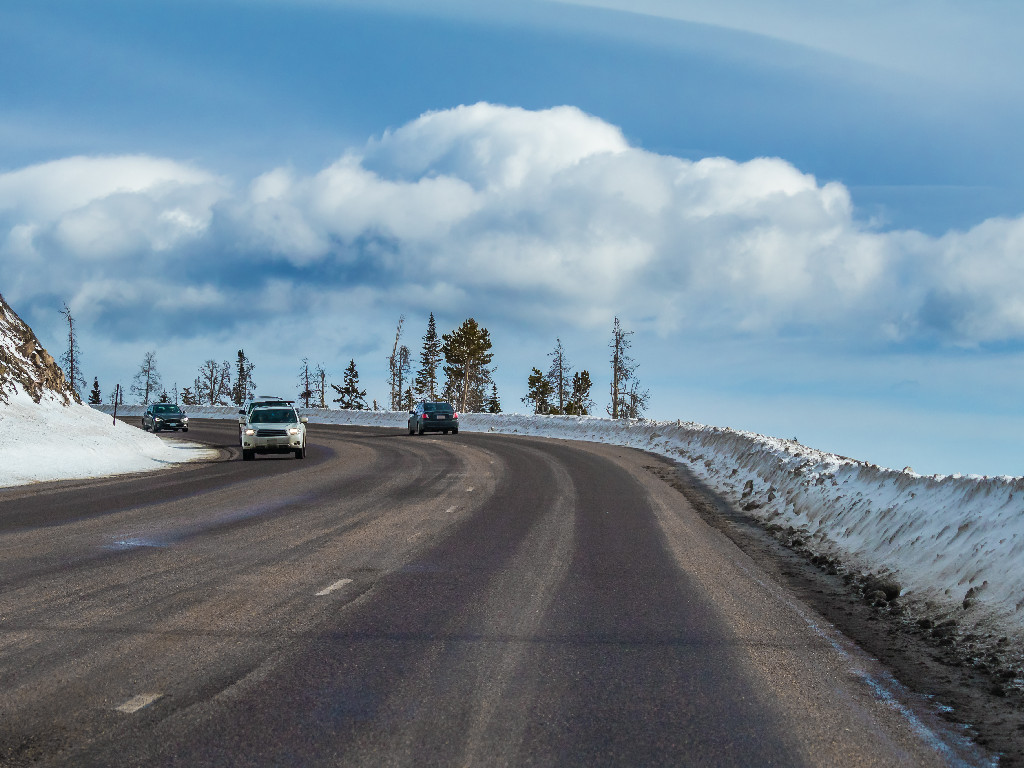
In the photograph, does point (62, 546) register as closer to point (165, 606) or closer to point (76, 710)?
point (165, 606)

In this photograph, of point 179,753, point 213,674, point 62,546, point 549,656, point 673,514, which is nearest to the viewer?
point 179,753

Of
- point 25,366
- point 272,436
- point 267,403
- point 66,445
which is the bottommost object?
point 66,445

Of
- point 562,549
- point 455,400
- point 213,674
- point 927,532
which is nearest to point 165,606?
point 213,674

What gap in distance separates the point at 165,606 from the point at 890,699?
500cm

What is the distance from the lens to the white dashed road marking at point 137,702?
398 centimetres

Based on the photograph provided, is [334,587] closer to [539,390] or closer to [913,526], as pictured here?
[913,526]

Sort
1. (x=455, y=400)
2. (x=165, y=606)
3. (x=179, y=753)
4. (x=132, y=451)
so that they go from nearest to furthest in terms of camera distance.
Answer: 1. (x=179, y=753)
2. (x=165, y=606)
3. (x=132, y=451)
4. (x=455, y=400)

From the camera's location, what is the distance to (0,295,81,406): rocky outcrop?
2499cm

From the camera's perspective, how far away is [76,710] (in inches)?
156

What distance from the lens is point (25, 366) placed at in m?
26.5

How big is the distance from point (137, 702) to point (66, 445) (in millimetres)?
20786

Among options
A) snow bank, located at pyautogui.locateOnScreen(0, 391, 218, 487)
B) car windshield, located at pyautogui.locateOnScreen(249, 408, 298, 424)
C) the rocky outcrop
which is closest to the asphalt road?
snow bank, located at pyautogui.locateOnScreen(0, 391, 218, 487)

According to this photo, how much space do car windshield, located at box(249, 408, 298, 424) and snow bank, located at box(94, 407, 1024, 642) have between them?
48.5 ft

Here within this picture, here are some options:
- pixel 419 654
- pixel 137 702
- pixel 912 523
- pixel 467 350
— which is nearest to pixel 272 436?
pixel 912 523
